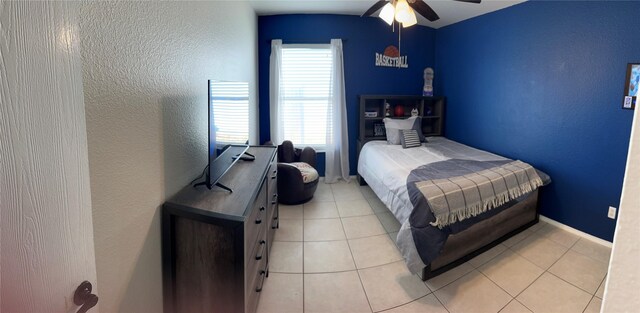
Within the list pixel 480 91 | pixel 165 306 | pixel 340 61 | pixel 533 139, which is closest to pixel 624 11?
pixel 533 139

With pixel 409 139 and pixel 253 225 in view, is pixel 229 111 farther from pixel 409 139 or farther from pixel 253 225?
pixel 409 139

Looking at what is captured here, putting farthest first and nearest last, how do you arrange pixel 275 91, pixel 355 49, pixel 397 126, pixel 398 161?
pixel 355 49, pixel 275 91, pixel 397 126, pixel 398 161

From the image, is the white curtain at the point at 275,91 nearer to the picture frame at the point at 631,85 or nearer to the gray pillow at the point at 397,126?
the gray pillow at the point at 397,126

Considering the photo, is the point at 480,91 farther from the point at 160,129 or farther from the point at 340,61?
the point at 160,129

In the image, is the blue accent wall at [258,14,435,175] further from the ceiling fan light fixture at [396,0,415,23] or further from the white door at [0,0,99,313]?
the white door at [0,0,99,313]

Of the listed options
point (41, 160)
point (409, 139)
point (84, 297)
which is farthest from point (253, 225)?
point (409, 139)

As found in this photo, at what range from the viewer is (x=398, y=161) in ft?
10.4

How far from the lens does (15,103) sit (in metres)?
0.50

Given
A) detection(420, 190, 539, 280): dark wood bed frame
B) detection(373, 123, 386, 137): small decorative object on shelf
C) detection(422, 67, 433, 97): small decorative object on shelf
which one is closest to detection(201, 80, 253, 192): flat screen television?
detection(420, 190, 539, 280): dark wood bed frame

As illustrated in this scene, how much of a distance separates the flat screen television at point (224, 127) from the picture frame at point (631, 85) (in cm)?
328

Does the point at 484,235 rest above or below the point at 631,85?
below

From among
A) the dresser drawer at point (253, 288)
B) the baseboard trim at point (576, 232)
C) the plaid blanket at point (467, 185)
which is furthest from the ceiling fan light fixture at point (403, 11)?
the baseboard trim at point (576, 232)

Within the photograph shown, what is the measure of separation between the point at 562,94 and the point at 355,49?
262 cm

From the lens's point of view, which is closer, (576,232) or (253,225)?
(253,225)
